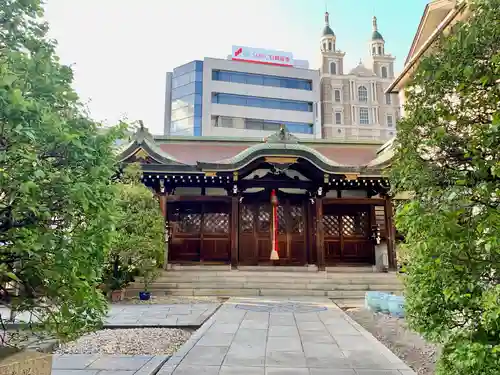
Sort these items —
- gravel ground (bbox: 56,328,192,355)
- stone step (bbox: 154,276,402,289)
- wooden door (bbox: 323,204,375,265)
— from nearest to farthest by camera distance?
gravel ground (bbox: 56,328,192,355) → stone step (bbox: 154,276,402,289) → wooden door (bbox: 323,204,375,265)

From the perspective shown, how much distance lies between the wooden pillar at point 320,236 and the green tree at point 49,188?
10185 mm

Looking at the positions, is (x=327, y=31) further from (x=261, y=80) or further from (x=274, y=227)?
(x=274, y=227)

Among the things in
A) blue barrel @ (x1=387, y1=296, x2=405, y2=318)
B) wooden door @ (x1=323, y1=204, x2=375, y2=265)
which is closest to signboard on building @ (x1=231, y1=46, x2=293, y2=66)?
wooden door @ (x1=323, y1=204, x2=375, y2=265)

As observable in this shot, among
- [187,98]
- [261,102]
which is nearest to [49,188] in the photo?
[187,98]

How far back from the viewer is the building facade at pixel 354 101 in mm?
49531

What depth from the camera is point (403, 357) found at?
468 cm

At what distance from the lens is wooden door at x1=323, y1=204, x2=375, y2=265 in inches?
520

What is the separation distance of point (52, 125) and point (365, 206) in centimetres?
1257

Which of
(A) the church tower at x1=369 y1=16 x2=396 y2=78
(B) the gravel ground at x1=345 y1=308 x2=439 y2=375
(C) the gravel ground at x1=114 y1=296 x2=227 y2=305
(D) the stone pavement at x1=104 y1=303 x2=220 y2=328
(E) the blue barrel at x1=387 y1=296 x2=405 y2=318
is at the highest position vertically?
(A) the church tower at x1=369 y1=16 x2=396 y2=78

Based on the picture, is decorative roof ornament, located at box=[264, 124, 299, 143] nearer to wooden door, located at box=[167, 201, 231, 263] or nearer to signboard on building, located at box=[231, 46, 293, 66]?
wooden door, located at box=[167, 201, 231, 263]

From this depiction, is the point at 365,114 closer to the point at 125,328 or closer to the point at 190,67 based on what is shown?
the point at 190,67

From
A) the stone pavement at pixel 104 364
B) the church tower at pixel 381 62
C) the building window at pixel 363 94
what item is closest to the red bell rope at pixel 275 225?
the stone pavement at pixel 104 364

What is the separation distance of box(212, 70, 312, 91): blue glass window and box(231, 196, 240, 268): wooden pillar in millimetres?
33554

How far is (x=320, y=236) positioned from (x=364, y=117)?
42101 mm
